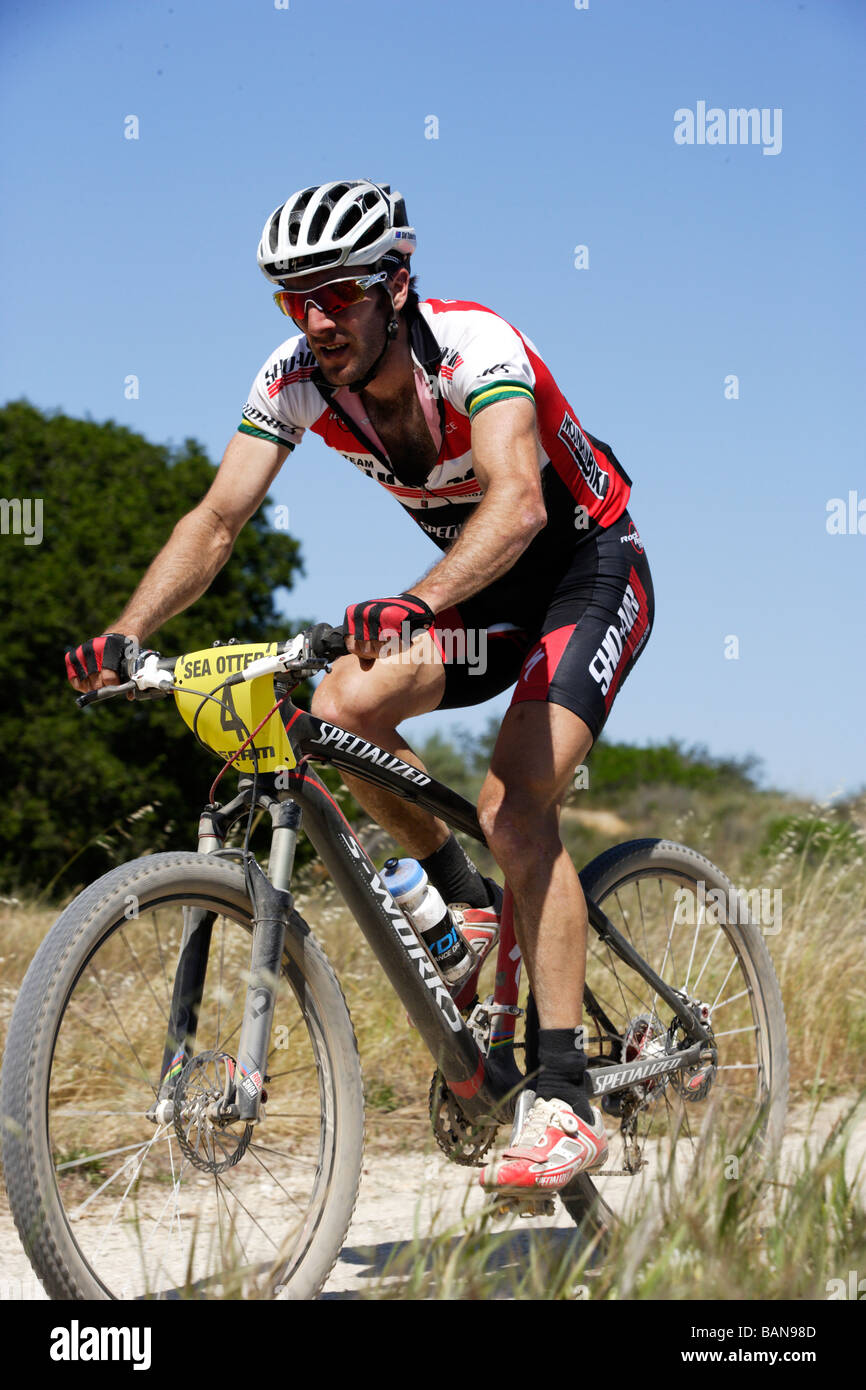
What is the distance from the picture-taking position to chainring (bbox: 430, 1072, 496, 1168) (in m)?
3.27

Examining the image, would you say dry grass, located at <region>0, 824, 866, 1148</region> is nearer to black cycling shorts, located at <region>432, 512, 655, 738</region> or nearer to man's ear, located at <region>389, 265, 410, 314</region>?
black cycling shorts, located at <region>432, 512, 655, 738</region>

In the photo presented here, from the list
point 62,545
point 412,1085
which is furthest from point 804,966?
point 62,545

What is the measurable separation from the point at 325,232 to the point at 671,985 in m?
2.62


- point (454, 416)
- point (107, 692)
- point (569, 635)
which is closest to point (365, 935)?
point (107, 692)

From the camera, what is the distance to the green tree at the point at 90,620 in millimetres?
20484

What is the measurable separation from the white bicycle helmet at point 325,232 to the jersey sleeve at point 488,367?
12.3 inches

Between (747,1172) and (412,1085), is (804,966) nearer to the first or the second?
(412,1085)

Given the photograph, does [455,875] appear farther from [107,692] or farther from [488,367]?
[488,367]

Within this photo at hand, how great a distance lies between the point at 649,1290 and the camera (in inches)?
91.0

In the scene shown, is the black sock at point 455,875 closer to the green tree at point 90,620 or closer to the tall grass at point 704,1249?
the tall grass at point 704,1249

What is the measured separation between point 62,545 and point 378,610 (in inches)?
847

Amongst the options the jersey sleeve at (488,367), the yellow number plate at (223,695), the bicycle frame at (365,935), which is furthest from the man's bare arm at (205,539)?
the jersey sleeve at (488,367)

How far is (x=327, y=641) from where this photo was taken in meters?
2.68

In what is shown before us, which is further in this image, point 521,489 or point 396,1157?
point 396,1157
